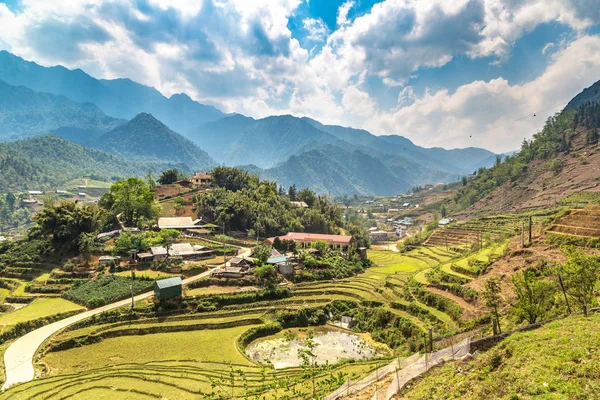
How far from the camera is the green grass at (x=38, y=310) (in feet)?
114

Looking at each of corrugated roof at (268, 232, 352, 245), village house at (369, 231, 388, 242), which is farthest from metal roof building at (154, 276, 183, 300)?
village house at (369, 231, 388, 242)

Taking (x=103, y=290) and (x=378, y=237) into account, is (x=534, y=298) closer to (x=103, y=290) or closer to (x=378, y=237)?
(x=103, y=290)

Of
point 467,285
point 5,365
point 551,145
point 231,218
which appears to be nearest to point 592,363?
point 467,285

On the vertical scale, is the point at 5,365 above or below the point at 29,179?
below

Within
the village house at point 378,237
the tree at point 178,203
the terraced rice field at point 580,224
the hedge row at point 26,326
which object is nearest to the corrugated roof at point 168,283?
the hedge row at point 26,326

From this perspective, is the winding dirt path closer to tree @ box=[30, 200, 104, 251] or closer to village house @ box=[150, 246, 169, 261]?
village house @ box=[150, 246, 169, 261]

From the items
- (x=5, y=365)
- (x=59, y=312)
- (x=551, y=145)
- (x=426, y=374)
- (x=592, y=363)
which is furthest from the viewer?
(x=551, y=145)

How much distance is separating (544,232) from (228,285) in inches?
1745

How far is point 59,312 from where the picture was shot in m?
37.0

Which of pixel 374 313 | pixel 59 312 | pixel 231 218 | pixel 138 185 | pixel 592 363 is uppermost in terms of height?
pixel 138 185

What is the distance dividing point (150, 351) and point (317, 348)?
17110mm

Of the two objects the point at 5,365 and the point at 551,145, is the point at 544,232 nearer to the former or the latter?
the point at 5,365

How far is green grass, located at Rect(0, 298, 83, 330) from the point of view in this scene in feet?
114

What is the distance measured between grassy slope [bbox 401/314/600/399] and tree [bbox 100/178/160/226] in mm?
69292
